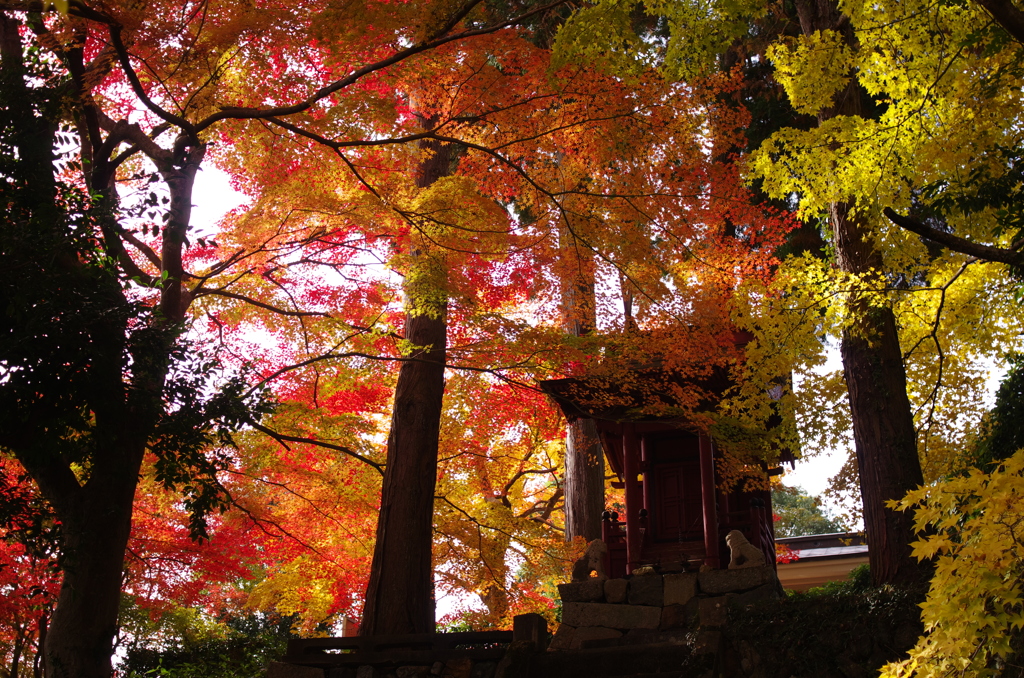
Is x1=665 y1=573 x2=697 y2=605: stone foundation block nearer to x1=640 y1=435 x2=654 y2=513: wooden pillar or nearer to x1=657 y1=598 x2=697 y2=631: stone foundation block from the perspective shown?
x1=657 y1=598 x2=697 y2=631: stone foundation block

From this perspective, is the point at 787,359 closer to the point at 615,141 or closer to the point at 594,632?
the point at 615,141

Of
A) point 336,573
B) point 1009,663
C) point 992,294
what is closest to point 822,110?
point 992,294

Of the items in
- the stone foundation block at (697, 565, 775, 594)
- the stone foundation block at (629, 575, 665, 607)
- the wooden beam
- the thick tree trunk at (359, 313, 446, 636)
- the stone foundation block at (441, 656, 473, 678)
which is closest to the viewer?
the stone foundation block at (441, 656, 473, 678)

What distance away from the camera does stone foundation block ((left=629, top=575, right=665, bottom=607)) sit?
32.1 feet

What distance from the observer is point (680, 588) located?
9664 mm

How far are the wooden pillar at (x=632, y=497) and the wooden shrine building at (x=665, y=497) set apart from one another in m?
0.02

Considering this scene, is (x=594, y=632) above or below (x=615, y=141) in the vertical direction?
below

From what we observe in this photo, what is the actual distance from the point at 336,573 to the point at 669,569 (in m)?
6.70

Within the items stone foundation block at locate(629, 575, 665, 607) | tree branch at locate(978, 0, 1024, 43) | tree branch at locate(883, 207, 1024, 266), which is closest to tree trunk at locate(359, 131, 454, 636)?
stone foundation block at locate(629, 575, 665, 607)

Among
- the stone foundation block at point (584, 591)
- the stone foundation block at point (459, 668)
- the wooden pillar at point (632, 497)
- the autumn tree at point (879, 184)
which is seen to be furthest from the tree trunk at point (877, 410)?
the stone foundation block at point (459, 668)

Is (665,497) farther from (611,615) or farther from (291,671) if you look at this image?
(291,671)

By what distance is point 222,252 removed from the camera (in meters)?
12.6

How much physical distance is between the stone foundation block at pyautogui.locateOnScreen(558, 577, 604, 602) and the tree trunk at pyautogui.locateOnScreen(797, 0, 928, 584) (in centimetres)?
342

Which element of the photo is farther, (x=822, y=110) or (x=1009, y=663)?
(x=822, y=110)
